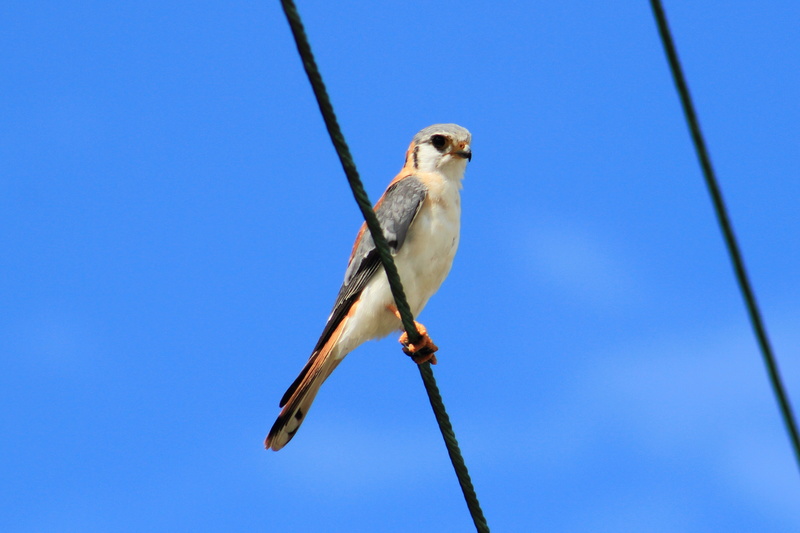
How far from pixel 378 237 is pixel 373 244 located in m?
2.18

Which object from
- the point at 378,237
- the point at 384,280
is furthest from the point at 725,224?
the point at 384,280

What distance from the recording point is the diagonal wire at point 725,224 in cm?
167

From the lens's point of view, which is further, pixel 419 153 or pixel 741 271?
pixel 419 153

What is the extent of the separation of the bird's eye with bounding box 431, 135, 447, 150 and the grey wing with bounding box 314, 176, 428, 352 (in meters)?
0.43

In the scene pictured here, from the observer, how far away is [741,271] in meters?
1.67

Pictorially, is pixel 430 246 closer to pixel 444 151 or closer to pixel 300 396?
pixel 444 151

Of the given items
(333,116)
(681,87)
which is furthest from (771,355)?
(333,116)

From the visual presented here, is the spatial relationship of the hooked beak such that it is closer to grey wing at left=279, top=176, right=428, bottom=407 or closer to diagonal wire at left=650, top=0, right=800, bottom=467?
grey wing at left=279, top=176, right=428, bottom=407

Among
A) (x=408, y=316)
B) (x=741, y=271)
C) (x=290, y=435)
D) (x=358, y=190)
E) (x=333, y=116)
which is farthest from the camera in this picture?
(x=290, y=435)

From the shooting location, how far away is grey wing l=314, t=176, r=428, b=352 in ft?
16.2

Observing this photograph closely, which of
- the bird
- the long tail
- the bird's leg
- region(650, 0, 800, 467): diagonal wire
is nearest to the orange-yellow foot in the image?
the bird's leg

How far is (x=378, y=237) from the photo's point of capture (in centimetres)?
278

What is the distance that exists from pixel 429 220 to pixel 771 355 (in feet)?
11.1

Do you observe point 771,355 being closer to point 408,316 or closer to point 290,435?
point 408,316
